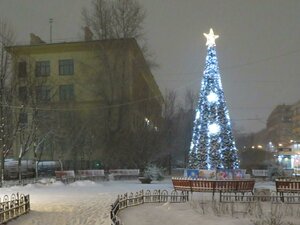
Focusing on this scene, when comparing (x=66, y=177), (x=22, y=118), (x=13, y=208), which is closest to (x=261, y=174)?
(x=66, y=177)

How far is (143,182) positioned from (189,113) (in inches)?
1552

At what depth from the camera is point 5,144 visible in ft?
134

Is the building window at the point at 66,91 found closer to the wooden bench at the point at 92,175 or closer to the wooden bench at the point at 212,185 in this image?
the wooden bench at the point at 92,175

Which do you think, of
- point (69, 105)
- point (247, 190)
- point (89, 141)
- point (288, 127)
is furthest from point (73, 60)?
point (288, 127)

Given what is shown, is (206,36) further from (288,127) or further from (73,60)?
(288,127)

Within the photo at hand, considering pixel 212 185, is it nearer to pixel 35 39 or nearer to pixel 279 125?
pixel 35 39

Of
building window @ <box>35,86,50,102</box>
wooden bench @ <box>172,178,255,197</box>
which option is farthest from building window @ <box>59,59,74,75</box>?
wooden bench @ <box>172,178,255,197</box>

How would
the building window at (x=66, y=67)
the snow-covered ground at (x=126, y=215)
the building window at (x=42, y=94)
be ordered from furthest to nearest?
the building window at (x=66, y=67), the building window at (x=42, y=94), the snow-covered ground at (x=126, y=215)

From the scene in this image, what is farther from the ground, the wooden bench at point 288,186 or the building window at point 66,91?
the building window at point 66,91

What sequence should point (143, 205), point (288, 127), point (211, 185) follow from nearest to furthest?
1. point (143, 205)
2. point (211, 185)
3. point (288, 127)

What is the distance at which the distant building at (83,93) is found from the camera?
5609 centimetres

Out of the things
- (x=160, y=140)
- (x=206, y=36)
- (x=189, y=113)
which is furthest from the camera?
(x=189, y=113)

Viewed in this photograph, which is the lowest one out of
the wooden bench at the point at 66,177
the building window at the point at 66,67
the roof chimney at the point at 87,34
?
the wooden bench at the point at 66,177

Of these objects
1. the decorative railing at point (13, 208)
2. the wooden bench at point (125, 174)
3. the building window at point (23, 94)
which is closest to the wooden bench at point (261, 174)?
the wooden bench at point (125, 174)
